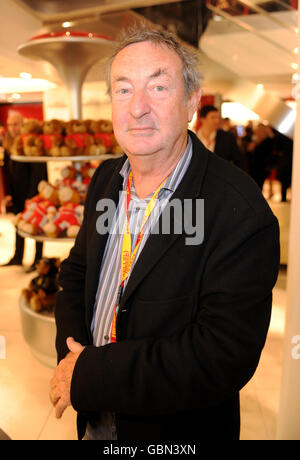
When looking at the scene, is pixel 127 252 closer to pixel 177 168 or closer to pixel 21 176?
pixel 177 168

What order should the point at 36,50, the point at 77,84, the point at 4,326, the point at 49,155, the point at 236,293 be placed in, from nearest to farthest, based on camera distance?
the point at 236,293 < the point at 36,50 < the point at 49,155 < the point at 77,84 < the point at 4,326

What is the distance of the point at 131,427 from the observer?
1.09 m

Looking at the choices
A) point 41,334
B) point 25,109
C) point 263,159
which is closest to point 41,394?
point 41,334

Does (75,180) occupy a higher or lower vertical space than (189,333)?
higher

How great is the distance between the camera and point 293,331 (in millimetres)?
1541

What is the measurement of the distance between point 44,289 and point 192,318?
2158 mm

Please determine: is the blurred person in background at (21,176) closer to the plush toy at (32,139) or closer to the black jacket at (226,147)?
the plush toy at (32,139)

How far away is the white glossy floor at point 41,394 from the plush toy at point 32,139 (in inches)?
58.7

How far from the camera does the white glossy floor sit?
2131 mm

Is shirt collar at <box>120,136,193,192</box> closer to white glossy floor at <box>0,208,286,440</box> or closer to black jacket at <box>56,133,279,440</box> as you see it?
black jacket at <box>56,133,279,440</box>

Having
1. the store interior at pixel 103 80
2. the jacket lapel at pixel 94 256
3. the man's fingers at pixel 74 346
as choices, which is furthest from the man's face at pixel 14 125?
the man's fingers at pixel 74 346

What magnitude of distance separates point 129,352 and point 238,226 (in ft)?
1.33
